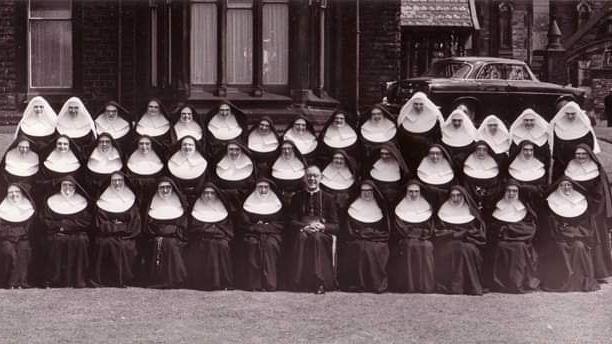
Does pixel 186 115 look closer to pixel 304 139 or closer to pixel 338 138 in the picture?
pixel 304 139

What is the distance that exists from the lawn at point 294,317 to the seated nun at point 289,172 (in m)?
1.21

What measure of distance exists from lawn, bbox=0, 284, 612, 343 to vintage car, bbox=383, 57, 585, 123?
6.82 metres

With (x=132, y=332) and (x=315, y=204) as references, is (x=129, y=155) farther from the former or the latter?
(x=132, y=332)

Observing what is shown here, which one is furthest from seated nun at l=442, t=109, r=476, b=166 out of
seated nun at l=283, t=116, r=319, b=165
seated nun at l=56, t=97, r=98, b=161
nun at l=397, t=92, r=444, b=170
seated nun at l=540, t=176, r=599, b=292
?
seated nun at l=56, t=97, r=98, b=161

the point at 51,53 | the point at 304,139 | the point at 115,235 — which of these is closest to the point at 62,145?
the point at 115,235

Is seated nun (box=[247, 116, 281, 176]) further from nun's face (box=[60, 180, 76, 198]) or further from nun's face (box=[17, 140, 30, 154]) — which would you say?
nun's face (box=[17, 140, 30, 154])

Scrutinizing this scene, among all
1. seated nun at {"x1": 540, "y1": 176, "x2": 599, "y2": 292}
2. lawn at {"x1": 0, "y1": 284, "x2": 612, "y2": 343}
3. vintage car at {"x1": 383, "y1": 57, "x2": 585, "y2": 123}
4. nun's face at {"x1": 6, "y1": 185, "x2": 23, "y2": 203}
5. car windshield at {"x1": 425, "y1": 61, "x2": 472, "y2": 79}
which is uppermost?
car windshield at {"x1": 425, "y1": 61, "x2": 472, "y2": 79}

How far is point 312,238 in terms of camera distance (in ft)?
36.4

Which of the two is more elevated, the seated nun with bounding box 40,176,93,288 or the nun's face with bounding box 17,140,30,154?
the nun's face with bounding box 17,140,30,154

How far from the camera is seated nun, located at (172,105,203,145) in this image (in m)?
12.0

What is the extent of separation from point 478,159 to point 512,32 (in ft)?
113

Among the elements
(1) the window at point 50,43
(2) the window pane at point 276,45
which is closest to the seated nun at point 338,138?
(2) the window pane at point 276,45

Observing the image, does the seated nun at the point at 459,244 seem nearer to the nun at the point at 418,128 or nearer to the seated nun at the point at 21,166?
the nun at the point at 418,128

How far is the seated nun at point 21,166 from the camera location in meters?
11.3
